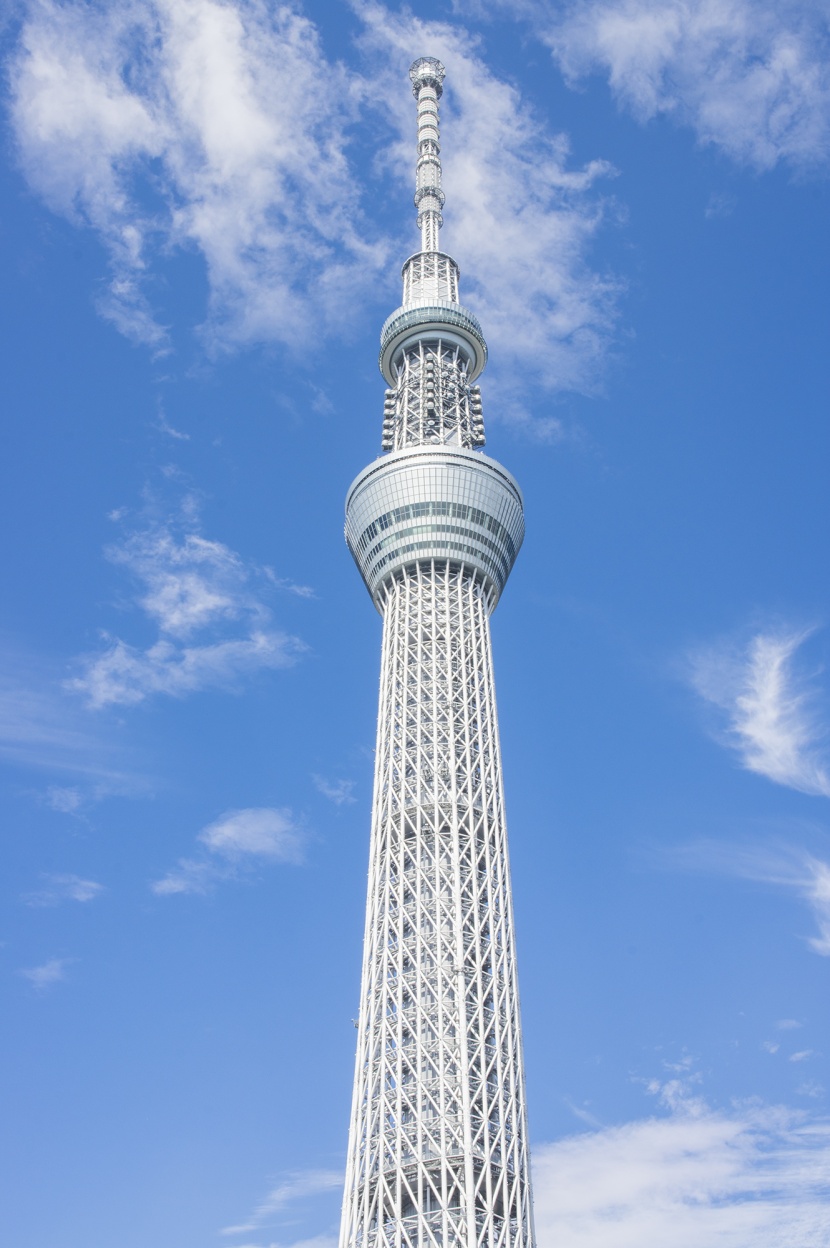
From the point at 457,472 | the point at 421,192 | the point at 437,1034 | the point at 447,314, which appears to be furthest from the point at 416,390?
the point at 437,1034

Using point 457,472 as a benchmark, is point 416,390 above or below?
above

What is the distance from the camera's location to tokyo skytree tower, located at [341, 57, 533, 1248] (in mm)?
82562

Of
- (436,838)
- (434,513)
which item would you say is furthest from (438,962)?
(434,513)

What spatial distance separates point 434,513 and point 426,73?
230 feet

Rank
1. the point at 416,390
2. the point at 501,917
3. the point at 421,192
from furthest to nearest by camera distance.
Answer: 1. the point at 421,192
2. the point at 416,390
3. the point at 501,917

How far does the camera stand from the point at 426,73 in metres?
153

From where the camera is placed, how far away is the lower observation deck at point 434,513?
371ft

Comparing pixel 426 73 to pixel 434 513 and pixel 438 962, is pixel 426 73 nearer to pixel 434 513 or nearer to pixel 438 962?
pixel 434 513

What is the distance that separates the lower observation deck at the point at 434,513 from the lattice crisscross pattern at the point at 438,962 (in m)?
1.75

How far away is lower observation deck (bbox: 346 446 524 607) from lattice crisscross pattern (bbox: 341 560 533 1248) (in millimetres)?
1751

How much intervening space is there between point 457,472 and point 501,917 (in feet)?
134

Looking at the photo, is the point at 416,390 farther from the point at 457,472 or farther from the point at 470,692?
the point at 470,692

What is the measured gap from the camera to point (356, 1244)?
81.9 meters

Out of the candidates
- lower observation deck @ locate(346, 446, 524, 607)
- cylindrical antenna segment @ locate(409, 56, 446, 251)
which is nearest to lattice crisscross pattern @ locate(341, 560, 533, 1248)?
lower observation deck @ locate(346, 446, 524, 607)
